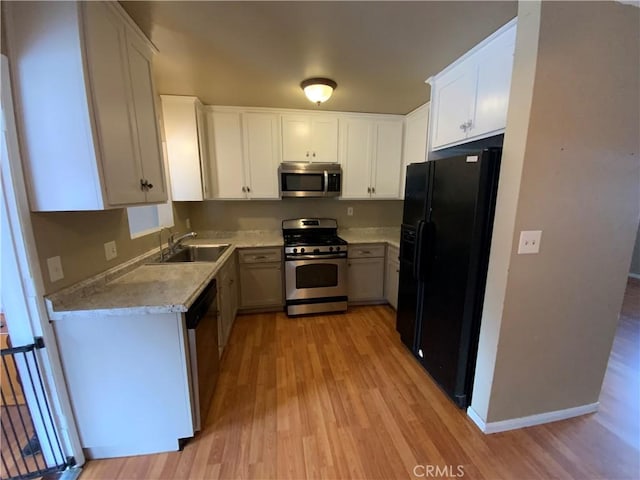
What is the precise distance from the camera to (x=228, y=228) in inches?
135

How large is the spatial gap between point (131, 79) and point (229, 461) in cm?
224

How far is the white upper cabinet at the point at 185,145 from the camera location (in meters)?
2.62

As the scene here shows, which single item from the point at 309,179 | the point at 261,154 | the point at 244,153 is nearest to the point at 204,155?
the point at 244,153

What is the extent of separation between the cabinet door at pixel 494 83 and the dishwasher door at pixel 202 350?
2146mm

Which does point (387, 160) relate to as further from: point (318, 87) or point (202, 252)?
point (202, 252)

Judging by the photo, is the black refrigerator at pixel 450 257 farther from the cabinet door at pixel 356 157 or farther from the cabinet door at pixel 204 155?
the cabinet door at pixel 204 155

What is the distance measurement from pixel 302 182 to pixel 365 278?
4.68ft

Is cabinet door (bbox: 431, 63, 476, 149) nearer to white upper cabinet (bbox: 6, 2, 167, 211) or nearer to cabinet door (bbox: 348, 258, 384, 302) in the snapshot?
cabinet door (bbox: 348, 258, 384, 302)

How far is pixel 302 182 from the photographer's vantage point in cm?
311

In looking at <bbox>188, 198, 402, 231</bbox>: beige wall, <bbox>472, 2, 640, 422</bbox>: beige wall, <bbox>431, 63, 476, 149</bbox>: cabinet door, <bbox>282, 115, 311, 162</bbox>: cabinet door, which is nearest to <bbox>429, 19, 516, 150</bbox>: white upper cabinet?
<bbox>431, 63, 476, 149</bbox>: cabinet door

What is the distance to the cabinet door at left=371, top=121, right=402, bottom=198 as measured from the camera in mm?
3266

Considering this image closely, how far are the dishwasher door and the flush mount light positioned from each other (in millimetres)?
1798

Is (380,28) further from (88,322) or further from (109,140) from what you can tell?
(88,322)

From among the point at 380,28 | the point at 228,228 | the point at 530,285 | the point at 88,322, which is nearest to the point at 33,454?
the point at 88,322
